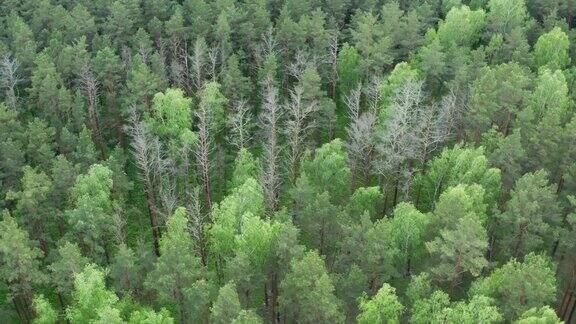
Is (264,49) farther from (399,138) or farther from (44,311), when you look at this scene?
(44,311)

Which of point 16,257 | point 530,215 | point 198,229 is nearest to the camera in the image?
point 16,257

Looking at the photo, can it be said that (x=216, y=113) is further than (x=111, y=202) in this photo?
Yes

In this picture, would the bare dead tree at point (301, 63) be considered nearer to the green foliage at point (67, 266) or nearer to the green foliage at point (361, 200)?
the green foliage at point (361, 200)

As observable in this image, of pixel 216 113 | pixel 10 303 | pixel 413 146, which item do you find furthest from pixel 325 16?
pixel 10 303

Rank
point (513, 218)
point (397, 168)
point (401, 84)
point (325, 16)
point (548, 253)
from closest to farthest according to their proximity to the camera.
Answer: point (513, 218), point (548, 253), point (397, 168), point (401, 84), point (325, 16)

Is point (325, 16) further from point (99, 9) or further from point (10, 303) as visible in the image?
point (10, 303)

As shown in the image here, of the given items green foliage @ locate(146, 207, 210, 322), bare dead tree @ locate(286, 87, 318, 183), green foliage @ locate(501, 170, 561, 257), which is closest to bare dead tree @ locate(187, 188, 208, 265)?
green foliage @ locate(146, 207, 210, 322)

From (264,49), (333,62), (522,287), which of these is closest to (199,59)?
(264,49)
